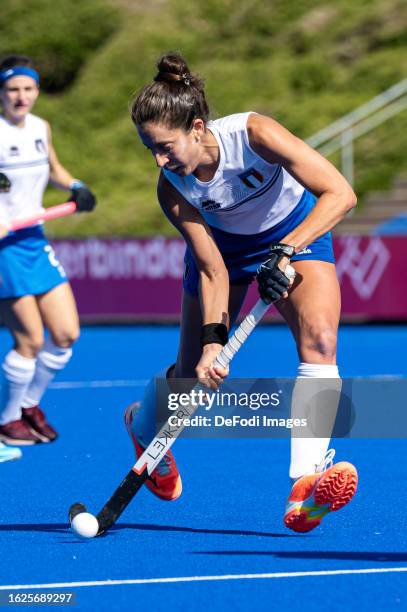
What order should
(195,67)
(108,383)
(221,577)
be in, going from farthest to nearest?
(195,67) < (108,383) < (221,577)

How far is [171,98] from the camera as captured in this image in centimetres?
412

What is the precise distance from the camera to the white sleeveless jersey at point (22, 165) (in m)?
6.52

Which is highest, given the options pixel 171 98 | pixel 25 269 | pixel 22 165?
pixel 171 98

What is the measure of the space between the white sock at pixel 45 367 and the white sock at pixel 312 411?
8.41 feet

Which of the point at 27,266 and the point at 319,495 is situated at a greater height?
the point at 27,266

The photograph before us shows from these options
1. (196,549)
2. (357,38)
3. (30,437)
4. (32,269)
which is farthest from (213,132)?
(357,38)

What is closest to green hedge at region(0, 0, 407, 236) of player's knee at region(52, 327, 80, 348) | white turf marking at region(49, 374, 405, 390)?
white turf marking at region(49, 374, 405, 390)

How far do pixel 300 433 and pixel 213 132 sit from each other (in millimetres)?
1108

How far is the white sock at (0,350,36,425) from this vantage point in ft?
21.1

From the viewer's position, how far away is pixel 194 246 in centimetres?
450

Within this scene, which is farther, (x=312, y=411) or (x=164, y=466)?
(x=164, y=466)

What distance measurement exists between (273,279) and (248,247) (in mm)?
578

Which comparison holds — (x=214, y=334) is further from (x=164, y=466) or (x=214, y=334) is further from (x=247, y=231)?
(x=164, y=466)

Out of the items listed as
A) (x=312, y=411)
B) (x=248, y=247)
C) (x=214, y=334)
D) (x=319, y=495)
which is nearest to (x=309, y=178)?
(x=248, y=247)
